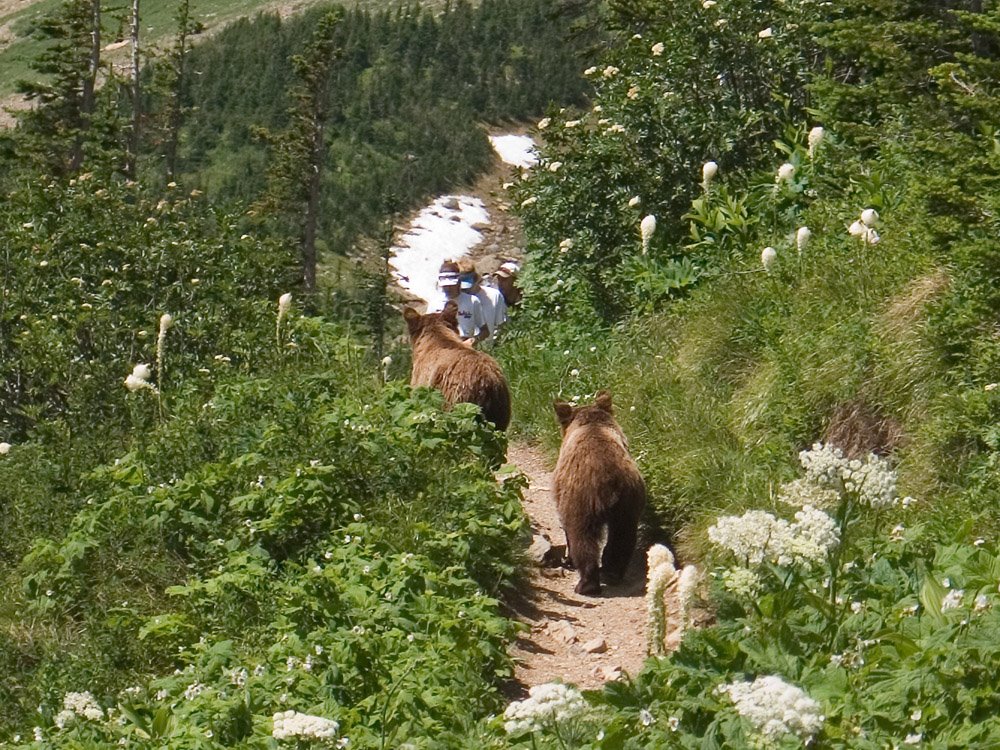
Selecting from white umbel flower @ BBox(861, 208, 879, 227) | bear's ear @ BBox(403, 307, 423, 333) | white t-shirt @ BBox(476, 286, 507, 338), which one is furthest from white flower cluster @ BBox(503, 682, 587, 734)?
white t-shirt @ BBox(476, 286, 507, 338)

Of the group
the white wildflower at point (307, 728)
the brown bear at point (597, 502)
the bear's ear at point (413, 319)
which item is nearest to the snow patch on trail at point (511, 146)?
the bear's ear at point (413, 319)

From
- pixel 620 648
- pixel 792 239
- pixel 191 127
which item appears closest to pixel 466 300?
pixel 792 239

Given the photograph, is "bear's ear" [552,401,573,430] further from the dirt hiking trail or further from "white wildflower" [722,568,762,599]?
"white wildflower" [722,568,762,599]

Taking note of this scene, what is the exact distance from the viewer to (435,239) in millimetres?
47062

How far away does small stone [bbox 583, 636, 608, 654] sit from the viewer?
7539 millimetres

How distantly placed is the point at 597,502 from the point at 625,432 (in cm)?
206

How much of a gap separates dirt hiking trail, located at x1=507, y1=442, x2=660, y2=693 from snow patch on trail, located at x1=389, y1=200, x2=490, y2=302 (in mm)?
33057

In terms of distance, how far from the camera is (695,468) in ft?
28.9

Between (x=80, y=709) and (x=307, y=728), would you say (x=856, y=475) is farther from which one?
(x=80, y=709)

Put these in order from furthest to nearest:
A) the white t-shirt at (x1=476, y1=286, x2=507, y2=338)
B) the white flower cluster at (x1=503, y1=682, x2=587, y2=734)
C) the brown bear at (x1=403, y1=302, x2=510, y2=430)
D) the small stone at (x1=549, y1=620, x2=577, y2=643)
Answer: the white t-shirt at (x1=476, y1=286, x2=507, y2=338) < the brown bear at (x1=403, y1=302, x2=510, y2=430) < the small stone at (x1=549, y1=620, x2=577, y2=643) < the white flower cluster at (x1=503, y1=682, x2=587, y2=734)

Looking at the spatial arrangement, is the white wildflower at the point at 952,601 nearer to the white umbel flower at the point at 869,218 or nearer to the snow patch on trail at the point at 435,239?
the white umbel flower at the point at 869,218

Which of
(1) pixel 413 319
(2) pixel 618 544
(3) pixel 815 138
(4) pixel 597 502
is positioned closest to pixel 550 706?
(4) pixel 597 502

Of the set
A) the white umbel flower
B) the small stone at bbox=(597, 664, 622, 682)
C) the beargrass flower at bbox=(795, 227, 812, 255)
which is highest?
the white umbel flower

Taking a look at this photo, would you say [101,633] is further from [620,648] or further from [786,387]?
[786,387]
